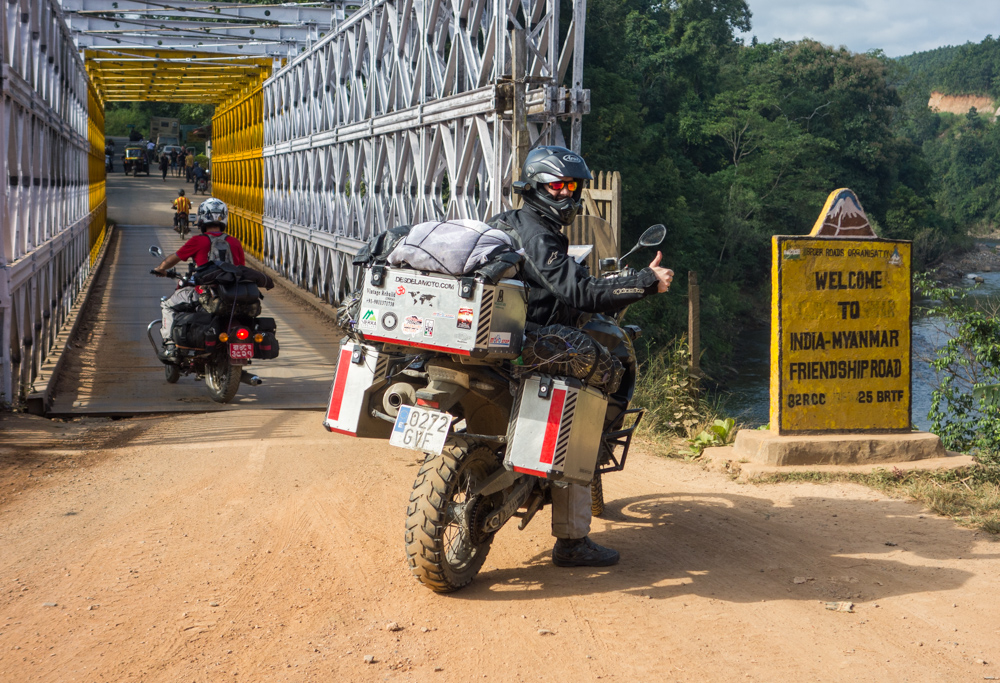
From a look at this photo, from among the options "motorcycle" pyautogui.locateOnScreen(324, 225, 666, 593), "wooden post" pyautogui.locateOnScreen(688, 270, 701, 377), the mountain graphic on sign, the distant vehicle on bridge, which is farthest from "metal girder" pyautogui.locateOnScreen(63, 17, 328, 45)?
the distant vehicle on bridge

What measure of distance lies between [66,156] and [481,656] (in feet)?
47.8

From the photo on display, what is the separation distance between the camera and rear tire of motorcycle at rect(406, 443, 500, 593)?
163 inches

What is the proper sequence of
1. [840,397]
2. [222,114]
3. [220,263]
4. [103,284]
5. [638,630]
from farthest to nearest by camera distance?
[222,114]
[103,284]
[220,263]
[840,397]
[638,630]

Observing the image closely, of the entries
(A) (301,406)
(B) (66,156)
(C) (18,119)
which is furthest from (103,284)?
(A) (301,406)

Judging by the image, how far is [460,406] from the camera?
452 centimetres

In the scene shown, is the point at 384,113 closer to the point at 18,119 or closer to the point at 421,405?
the point at 18,119

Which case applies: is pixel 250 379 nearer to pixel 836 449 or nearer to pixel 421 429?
pixel 836 449

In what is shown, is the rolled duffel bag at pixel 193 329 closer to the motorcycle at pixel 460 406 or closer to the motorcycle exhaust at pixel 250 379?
the motorcycle exhaust at pixel 250 379

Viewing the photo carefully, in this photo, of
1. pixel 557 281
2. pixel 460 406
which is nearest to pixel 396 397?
pixel 460 406

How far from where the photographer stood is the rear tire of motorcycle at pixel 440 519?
13.6ft

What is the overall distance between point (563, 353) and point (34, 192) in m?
9.05

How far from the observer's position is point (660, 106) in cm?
4900

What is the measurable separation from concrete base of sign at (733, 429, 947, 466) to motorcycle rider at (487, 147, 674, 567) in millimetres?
2543

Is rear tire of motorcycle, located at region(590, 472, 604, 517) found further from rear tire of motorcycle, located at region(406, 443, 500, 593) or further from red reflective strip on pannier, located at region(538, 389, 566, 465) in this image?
red reflective strip on pannier, located at region(538, 389, 566, 465)
